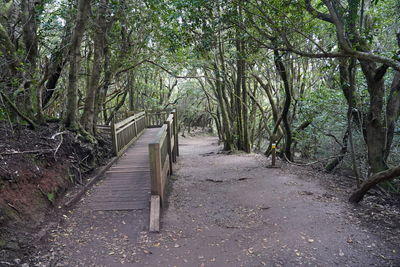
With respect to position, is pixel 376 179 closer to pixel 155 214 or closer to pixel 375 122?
pixel 375 122

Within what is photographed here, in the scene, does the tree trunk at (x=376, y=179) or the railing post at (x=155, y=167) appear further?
the railing post at (x=155, y=167)

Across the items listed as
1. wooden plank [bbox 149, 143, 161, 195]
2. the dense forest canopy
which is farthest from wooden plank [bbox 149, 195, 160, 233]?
the dense forest canopy

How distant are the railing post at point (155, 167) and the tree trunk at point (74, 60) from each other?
341 cm

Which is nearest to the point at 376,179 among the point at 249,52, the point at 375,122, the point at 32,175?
the point at 375,122

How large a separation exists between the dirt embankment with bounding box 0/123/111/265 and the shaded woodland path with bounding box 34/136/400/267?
38 centimetres

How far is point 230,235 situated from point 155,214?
52.2 inches

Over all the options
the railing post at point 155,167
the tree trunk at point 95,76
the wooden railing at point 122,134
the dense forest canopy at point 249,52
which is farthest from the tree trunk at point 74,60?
the railing post at point 155,167

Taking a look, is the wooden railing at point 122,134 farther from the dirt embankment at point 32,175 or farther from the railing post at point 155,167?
the railing post at point 155,167

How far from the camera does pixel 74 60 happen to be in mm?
6820

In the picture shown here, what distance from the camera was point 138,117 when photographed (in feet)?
44.4

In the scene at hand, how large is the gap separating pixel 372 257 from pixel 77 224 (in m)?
4.48

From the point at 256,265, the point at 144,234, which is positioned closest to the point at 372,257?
the point at 256,265

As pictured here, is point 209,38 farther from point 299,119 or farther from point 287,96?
point 299,119

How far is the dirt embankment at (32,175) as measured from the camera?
3648mm
